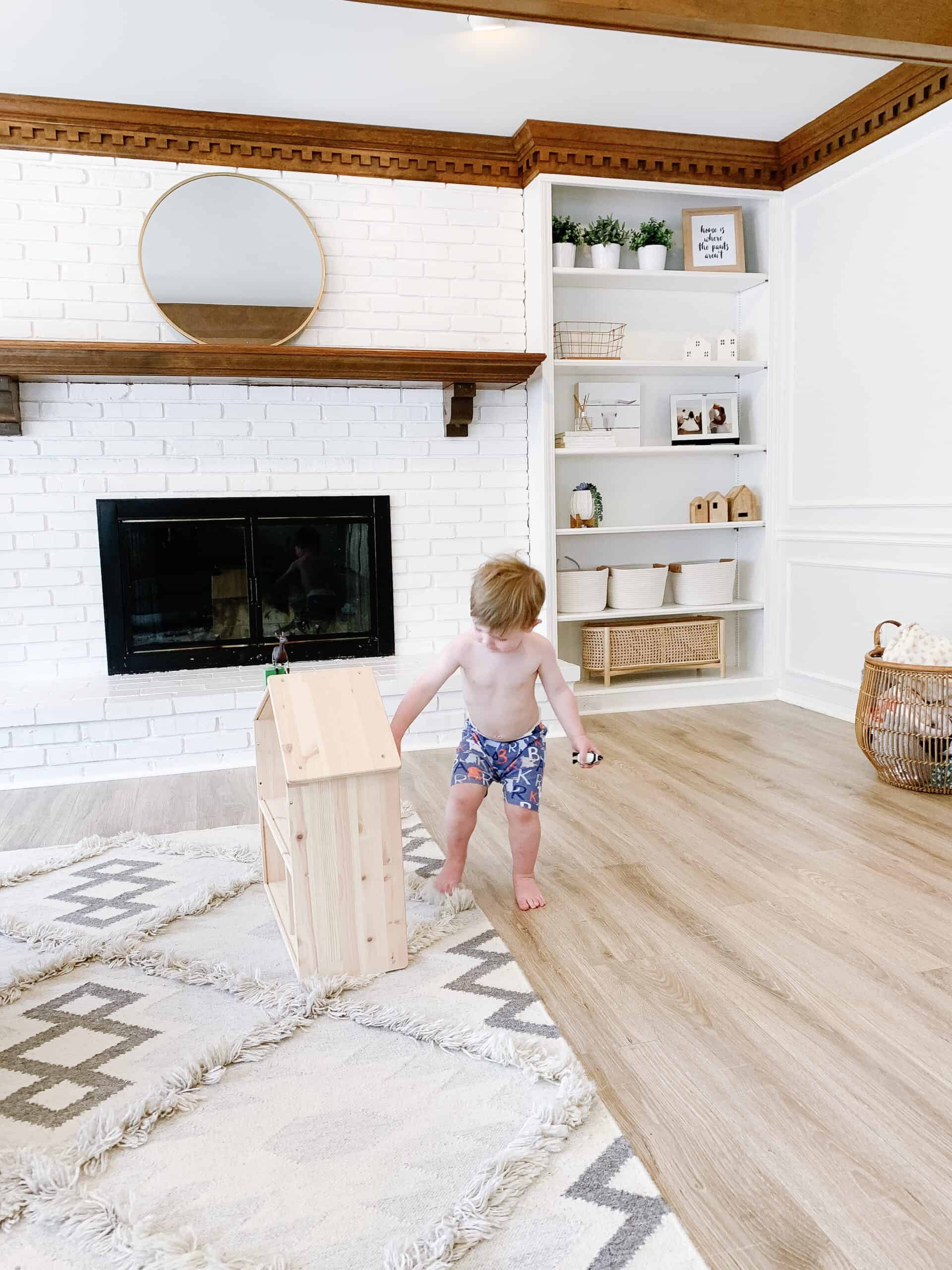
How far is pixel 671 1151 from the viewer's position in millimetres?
1339

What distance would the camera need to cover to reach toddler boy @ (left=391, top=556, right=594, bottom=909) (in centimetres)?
216

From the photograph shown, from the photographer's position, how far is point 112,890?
91.6 inches

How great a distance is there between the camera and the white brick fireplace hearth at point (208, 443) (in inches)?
137

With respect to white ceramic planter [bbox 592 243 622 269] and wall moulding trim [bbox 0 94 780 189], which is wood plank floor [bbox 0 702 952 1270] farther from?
wall moulding trim [bbox 0 94 780 189]

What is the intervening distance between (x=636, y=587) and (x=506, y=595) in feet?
7.43

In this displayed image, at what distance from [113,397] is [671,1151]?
134 inches

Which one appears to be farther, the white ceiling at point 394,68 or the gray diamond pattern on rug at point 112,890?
the white ceiling at point 394,68

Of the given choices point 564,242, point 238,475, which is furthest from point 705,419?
point 238,475

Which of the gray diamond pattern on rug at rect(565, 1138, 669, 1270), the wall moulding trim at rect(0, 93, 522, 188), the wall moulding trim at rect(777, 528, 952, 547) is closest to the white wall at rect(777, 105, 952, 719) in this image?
the wall moulding trim at rect(777, 528, 952, 547)

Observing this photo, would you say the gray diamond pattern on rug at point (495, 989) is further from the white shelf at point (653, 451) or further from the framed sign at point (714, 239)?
the framed sign at point (714, 239)

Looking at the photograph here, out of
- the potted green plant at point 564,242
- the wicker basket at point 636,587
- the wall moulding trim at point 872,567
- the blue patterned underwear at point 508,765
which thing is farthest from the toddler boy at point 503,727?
the potted green plant at point 564,242

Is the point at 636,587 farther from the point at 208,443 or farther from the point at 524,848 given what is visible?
the point at 524,848

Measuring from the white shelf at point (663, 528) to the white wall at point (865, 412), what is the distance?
0.59ft

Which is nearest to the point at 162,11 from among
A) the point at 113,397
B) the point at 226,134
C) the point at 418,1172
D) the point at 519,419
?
the point at 226,134
